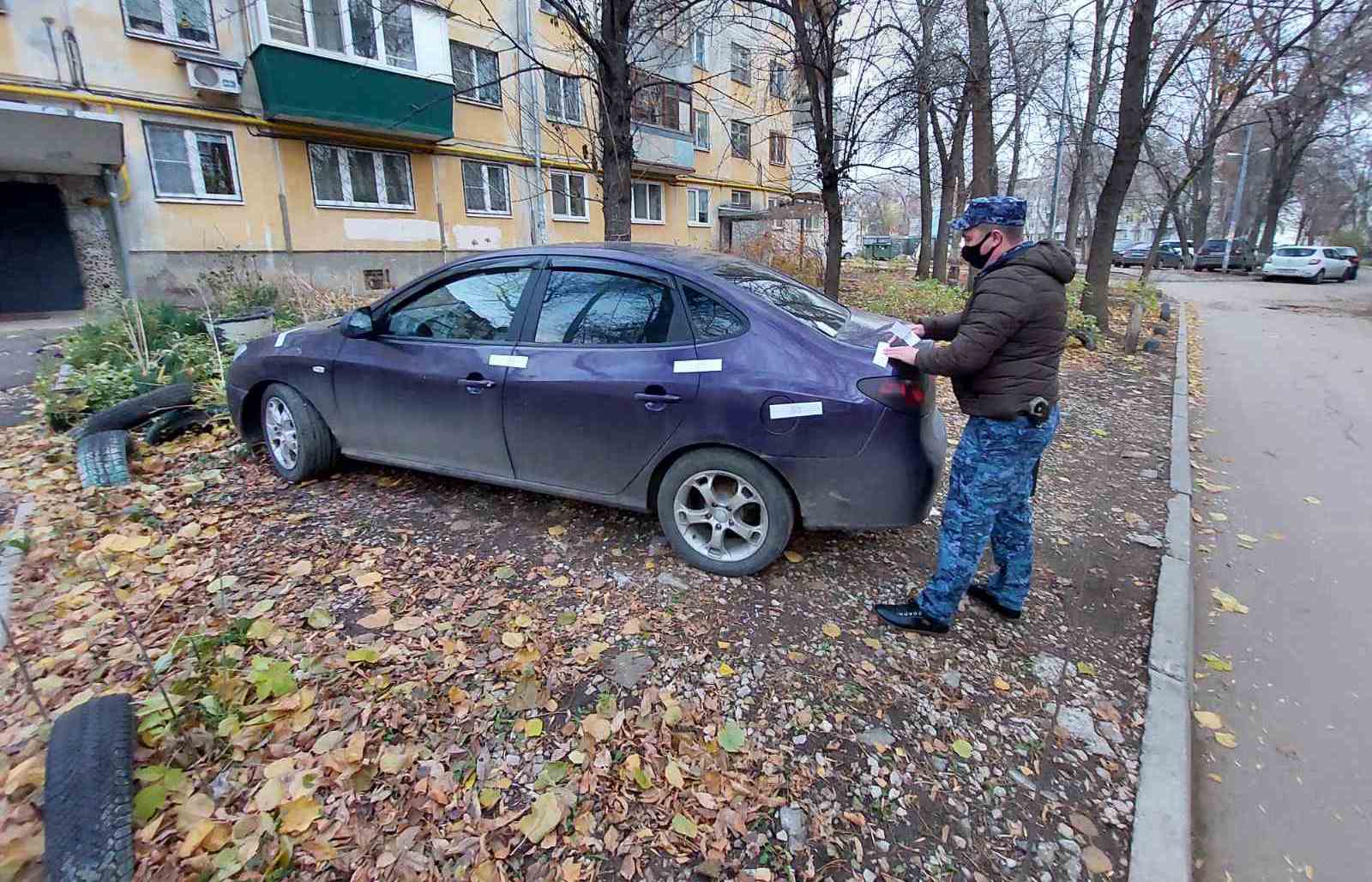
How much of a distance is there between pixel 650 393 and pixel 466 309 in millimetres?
1381

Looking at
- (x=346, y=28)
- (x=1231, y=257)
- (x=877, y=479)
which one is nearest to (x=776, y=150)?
(x=346, y=28)

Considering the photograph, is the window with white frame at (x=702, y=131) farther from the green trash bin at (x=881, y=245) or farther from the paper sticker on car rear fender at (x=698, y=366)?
the green trash bin at (x=881, y=245)

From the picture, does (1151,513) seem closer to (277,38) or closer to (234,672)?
(234,672)

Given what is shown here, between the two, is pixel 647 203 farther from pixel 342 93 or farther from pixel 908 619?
pixel 908 619

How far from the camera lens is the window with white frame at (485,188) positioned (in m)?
18.0

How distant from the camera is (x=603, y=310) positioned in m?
3.59

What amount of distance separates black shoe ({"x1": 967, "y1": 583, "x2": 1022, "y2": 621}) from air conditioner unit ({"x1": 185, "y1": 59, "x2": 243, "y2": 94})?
15926 millimetres

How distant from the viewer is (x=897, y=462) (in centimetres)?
308

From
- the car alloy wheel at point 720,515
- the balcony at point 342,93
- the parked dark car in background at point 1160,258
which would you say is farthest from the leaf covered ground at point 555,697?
the parked dark car in background at point 1160,258

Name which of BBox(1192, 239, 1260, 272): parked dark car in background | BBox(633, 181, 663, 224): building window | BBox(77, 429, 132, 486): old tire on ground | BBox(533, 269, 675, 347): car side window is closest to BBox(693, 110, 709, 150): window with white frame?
BBox(633, 181, 663, 224): building window

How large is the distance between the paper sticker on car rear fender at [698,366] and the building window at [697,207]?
2371 cm

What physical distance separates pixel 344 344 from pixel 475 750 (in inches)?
114

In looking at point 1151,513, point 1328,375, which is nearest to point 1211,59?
point 1328,375

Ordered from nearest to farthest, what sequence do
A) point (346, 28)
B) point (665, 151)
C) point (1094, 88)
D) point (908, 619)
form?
point (908, 619)
point (346, 28)
point (1094, 88)
point (665, 151)
